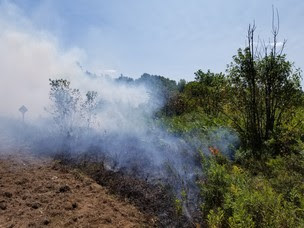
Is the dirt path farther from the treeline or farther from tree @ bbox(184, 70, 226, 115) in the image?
tree @ bbox(184, 70, 226, 115)

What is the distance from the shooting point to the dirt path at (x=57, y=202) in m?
3.94

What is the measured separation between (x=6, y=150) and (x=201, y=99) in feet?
29.1

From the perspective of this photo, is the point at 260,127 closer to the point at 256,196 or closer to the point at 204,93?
the point at 256,196

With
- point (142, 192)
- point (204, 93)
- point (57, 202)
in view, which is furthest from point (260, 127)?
point (204, 93)

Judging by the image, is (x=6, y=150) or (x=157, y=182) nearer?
(x=157, y=182)

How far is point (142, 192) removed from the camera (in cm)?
488

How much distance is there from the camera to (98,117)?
1093 centimetres

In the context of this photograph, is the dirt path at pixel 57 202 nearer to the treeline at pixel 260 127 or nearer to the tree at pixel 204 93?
the treeline at pixel 260 127

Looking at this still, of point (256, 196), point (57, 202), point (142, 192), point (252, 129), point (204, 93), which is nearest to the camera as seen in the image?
point (256, 196)

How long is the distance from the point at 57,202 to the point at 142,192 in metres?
1.35

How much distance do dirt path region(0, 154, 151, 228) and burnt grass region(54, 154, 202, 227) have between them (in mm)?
164

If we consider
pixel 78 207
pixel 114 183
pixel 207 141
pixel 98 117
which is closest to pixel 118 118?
pixel 98 117

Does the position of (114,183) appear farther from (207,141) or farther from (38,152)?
(38,152)

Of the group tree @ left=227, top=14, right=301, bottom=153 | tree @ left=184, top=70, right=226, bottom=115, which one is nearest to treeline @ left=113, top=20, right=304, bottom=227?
tree @ left=227, top=14, right=301, bottom=153
